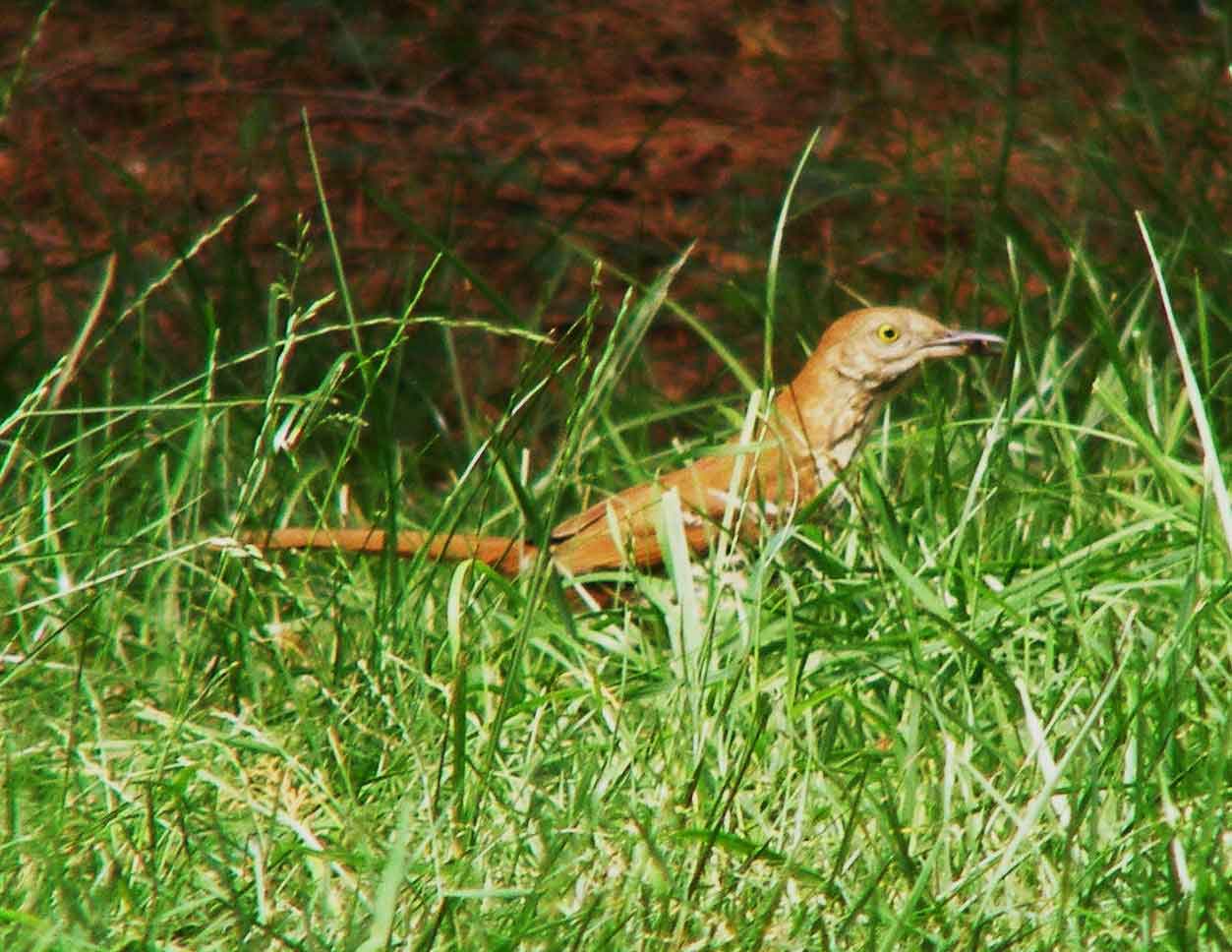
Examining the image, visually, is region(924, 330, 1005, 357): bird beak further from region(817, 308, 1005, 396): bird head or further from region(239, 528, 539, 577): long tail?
region(239, 528, 539, 577): long tail

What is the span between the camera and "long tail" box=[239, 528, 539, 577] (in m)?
3.74

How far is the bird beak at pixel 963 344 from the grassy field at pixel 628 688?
0.40ft

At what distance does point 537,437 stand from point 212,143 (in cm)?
254

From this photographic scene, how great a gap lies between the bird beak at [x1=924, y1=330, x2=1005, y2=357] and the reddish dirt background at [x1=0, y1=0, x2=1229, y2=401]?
41 cm

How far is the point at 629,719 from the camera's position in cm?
335

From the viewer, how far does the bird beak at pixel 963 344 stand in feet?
15.8

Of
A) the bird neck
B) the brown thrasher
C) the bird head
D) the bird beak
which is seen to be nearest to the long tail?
the brown thrasher

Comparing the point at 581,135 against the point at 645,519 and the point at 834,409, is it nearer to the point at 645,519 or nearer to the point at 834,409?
the point at 834,409

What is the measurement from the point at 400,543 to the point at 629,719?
1030 millimetres

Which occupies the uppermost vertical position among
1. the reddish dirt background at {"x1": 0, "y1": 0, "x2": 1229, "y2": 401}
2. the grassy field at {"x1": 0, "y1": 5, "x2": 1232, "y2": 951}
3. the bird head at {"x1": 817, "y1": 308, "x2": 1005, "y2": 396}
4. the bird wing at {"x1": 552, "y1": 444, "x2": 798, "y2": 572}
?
the grassy field at {"x1": 0, "y1": 5, "x2": 1232, "y2": 951}

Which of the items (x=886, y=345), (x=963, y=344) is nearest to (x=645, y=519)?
(x=886, y=345)

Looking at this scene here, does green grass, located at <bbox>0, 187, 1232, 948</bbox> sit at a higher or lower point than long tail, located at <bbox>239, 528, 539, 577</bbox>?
higher

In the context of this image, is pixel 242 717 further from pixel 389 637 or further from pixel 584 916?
pixel 584 916

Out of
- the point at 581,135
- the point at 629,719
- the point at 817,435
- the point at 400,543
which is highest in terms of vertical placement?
the point at 629,719
